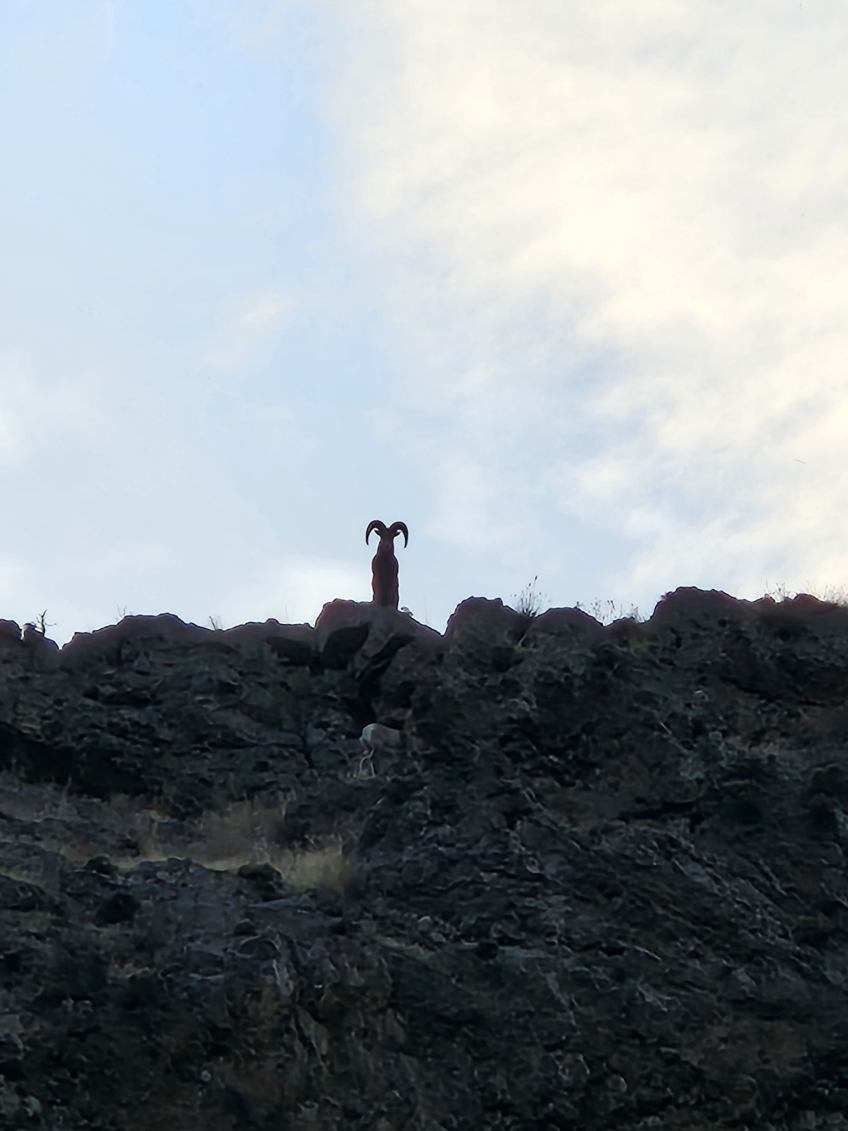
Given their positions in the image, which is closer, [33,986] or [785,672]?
[33,986]

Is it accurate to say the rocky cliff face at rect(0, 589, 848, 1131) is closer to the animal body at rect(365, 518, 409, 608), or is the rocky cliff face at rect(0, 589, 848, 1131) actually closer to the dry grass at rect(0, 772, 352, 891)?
the dry grass at rect(0, 772, 352, 891)

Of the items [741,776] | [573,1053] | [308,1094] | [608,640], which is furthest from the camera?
[608,640]

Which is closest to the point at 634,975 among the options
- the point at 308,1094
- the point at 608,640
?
the point at 308,1094

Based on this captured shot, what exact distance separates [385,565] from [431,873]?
5730 millimetres

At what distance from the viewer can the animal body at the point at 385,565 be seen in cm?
1684

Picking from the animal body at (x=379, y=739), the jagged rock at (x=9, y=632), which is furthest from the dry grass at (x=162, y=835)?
the jagged rock at (x=9, y=632)

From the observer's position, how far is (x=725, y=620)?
14.4m

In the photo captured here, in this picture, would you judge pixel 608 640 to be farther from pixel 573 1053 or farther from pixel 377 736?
pixel 573 1053

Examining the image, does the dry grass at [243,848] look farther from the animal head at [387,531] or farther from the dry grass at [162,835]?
the animal head at [387,531]

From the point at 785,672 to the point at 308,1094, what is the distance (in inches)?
241

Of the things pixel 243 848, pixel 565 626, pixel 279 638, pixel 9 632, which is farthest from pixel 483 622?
pixel 9 632

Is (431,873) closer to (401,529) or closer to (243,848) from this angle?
(243,848)

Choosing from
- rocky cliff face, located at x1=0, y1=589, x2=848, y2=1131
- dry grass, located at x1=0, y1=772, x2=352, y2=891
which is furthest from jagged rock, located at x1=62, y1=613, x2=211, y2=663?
dry grass, located at x1=0, y1=772, x2=352, y2=891

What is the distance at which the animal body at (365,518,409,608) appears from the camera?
16.8m
